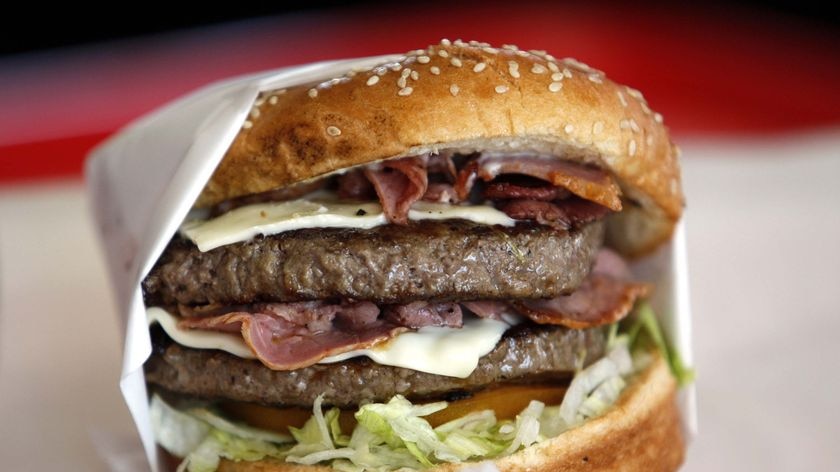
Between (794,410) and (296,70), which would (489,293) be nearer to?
(296,70)

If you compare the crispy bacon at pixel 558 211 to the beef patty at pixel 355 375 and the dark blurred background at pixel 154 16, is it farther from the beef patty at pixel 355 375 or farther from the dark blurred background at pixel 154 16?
the dark blurred background at pixel 154 16

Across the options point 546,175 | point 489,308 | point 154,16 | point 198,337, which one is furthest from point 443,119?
point 154,16

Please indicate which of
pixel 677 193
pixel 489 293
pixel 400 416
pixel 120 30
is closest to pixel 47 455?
pixel 400 416

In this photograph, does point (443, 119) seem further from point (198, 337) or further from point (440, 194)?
point (198, 337)

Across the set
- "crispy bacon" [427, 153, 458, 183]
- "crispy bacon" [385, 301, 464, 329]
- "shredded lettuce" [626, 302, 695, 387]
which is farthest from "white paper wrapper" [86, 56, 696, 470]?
"crispy bacon" [385, 301, 464, 329]

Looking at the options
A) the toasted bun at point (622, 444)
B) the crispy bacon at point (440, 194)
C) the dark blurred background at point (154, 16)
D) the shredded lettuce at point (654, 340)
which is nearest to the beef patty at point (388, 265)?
the crispy bacon at point (440, 194)

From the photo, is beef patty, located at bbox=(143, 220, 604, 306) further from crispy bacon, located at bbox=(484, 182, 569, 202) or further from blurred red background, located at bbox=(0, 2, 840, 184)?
blurred red background, located at bbox=(0, 2, 840, 184)

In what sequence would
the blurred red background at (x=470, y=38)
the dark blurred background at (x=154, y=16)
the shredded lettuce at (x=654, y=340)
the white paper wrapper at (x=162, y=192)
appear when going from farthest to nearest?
the dark blurred background at (x=154, y=16) < the blurred red background at (x=470, y=38) < the shredded lettuce at (x=654, y=340) < the white paper wrapper at (x=162, y=192)

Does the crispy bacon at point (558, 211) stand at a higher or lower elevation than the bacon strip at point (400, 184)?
lower
